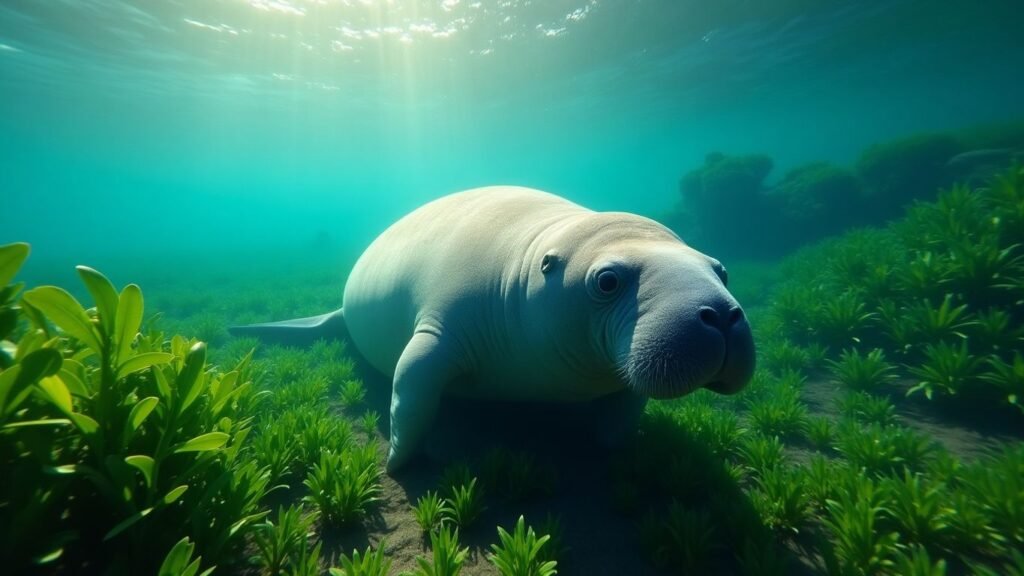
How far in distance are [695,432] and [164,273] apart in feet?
97.9

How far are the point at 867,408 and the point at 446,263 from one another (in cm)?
462

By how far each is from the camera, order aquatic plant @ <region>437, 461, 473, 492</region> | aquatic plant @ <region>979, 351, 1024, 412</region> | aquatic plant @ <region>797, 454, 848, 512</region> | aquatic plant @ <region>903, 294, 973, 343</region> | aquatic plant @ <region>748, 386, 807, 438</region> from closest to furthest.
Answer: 1. aquatic plant @ <region>797, 454, 848, 512</region>
2. aquatic plant @ <region>437, 461, 473, 492</region>
3. aquatic plant @ <region>979, 351, 1024, 412</region>
4. aquatic plant @ <region>748, 386, 807, 438</region>
5. aquatic plant @ <region>903, 294, 973, 343</region>

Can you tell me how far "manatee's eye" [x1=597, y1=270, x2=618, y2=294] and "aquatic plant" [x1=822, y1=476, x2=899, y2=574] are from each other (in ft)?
5.98

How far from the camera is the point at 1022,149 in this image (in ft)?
39.9

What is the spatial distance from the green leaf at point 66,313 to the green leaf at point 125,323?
7 centimetres

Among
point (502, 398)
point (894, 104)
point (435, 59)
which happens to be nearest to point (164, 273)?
point (435, 59)

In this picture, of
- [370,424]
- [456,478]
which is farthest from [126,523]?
[370,424]

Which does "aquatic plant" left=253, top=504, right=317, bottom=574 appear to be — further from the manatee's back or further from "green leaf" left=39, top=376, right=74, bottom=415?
the manatee's back

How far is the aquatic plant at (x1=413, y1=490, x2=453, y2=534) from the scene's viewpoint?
271 centimetres

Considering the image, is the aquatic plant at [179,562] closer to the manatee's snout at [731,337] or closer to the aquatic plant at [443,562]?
the aquatic plant at [443,562]

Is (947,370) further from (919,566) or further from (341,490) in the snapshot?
(341,490)

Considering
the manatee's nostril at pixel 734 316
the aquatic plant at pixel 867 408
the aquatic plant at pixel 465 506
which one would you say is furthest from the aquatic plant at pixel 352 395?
the aquatic plant at pixel 867 408

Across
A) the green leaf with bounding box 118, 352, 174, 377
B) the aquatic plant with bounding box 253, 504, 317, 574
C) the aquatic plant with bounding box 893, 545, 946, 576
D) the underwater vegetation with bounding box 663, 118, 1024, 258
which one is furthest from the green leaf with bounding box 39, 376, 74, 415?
the underwater vegetation with bounding box 663, 118, 1024, 258

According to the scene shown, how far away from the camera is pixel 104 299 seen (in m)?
1.89
